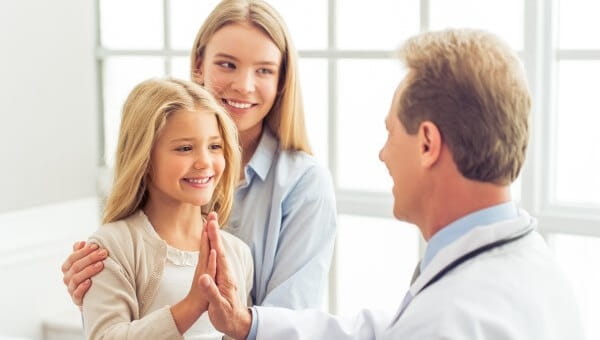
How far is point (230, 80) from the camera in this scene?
7.59 feet

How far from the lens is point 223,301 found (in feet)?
6.23

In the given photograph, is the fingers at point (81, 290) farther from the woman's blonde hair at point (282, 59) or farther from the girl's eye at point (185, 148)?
the woman's blonde hair at point (282, 59)

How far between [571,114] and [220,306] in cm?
167

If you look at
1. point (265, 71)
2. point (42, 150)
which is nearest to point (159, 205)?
point (265, 71)

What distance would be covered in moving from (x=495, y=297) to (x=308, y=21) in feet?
7.45

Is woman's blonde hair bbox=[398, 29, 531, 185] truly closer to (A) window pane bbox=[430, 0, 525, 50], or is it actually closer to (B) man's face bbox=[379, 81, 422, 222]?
(B) man's face bbox=[379, 81, 422, 222]

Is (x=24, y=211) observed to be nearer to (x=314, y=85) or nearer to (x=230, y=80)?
(x=314, y=85)

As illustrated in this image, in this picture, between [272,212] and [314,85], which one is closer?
[272,212]

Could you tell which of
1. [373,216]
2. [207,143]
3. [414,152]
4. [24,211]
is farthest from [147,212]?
[24,211]

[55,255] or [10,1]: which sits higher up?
[10,1]

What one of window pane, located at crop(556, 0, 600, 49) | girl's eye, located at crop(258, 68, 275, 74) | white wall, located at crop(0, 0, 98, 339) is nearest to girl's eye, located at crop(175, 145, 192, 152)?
girl's eye, located at crop(258, 68, 275, 74)

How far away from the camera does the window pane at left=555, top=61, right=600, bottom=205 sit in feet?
10.2

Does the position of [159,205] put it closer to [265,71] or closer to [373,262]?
[265,71]

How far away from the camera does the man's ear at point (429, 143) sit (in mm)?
1543
